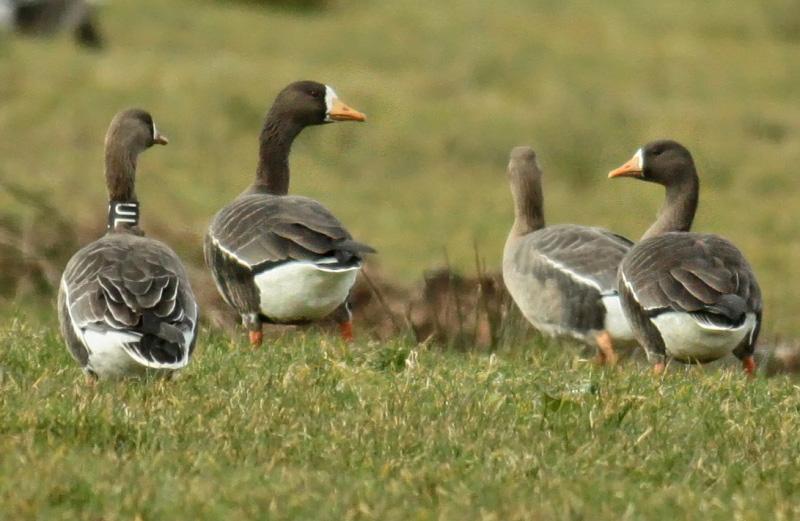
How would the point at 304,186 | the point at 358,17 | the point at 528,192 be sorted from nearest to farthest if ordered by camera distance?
the point at 528,192, the point at 304,186, the point at 358,17

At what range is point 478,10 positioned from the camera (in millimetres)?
33188

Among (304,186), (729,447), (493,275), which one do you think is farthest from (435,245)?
(729,447)

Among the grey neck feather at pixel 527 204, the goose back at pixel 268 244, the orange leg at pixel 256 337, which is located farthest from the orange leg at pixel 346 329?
the grey neck feather at pixel 527 204

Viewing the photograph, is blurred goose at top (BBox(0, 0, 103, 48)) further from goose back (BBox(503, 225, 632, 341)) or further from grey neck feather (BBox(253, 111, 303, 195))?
goose back (BBox(503, 225, 632, 341))

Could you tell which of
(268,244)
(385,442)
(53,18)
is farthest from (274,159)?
(53,18)

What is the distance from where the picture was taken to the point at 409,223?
2119 cm

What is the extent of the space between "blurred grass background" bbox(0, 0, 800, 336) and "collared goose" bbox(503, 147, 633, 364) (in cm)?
483

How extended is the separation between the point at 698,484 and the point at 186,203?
45.5 feet

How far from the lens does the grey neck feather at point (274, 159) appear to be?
12.0 meters

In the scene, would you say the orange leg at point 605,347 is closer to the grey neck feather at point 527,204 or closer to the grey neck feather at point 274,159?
the grey neck feather at point 527,204

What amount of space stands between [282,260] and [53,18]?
69.7ft

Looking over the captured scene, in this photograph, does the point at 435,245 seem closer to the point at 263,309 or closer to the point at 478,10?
the point at 263,309

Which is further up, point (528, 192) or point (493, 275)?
point (528, 192)

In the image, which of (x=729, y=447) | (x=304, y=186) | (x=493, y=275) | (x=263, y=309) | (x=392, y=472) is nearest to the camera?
(x=392, y=472)
